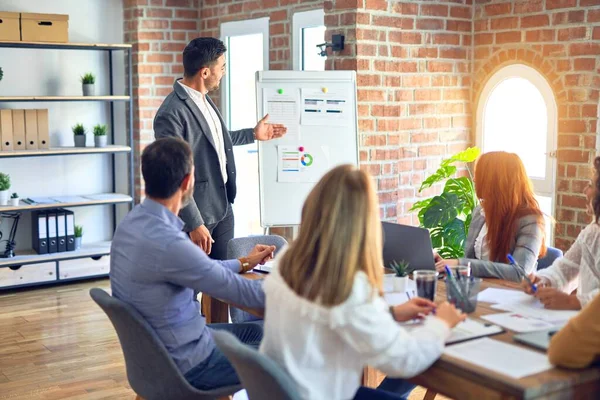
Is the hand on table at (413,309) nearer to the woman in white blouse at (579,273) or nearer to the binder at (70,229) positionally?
the woman in white blouse at (579,273)

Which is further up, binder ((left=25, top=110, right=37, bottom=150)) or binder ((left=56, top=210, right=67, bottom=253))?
binder ((left=25, top=110, right=37, bottom=150))

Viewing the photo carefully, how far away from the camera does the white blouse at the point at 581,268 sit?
2.67 m

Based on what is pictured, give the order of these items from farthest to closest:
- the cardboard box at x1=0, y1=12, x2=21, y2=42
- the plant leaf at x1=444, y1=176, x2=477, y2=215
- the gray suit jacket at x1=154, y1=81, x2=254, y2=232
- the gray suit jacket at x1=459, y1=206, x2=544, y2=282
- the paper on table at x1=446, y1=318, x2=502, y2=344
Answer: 1. the cardboard box at x1=0, y1=12, x2=21, y2=42
2. the plant leaf at x1=444, y1=176, x2=477, y2=215
3. the gray suit jacket at x1=154, y1=81, x2=254, y2=232
4. the gray suit jacket at x1=459, y1=206, x2=544, y2=282
5. the paper on table at x1=446, y1=318, x2=502, y2=344

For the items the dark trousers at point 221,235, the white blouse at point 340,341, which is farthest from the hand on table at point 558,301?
the dark trousers at point 221,235

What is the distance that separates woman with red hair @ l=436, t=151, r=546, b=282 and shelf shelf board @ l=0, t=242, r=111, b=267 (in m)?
3.64

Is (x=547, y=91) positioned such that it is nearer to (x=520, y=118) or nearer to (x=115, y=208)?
(x=520, y=118)

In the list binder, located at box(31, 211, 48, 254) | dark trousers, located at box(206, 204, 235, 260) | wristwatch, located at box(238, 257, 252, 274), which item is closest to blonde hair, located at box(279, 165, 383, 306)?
wristwatch, located at box(238, 257, 252, 274)

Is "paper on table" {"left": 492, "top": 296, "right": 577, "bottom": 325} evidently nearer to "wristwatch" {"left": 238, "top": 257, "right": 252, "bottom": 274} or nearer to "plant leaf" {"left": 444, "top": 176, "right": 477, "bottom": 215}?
"wristwatch" {"left": 238, "top": 257, "right": 252, "bottom": 274}

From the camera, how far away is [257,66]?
6121 millimetres

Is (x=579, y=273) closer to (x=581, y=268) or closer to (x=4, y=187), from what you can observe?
(x=581, y=268)

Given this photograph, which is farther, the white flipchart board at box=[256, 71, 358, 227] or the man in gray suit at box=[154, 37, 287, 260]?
the white flipchart board at box=[256, 71, 358, 227]

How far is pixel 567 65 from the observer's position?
182 inches

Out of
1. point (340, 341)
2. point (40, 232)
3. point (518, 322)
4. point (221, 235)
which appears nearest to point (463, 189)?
point (221, 235)

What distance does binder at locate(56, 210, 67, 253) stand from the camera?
19.7 feet
